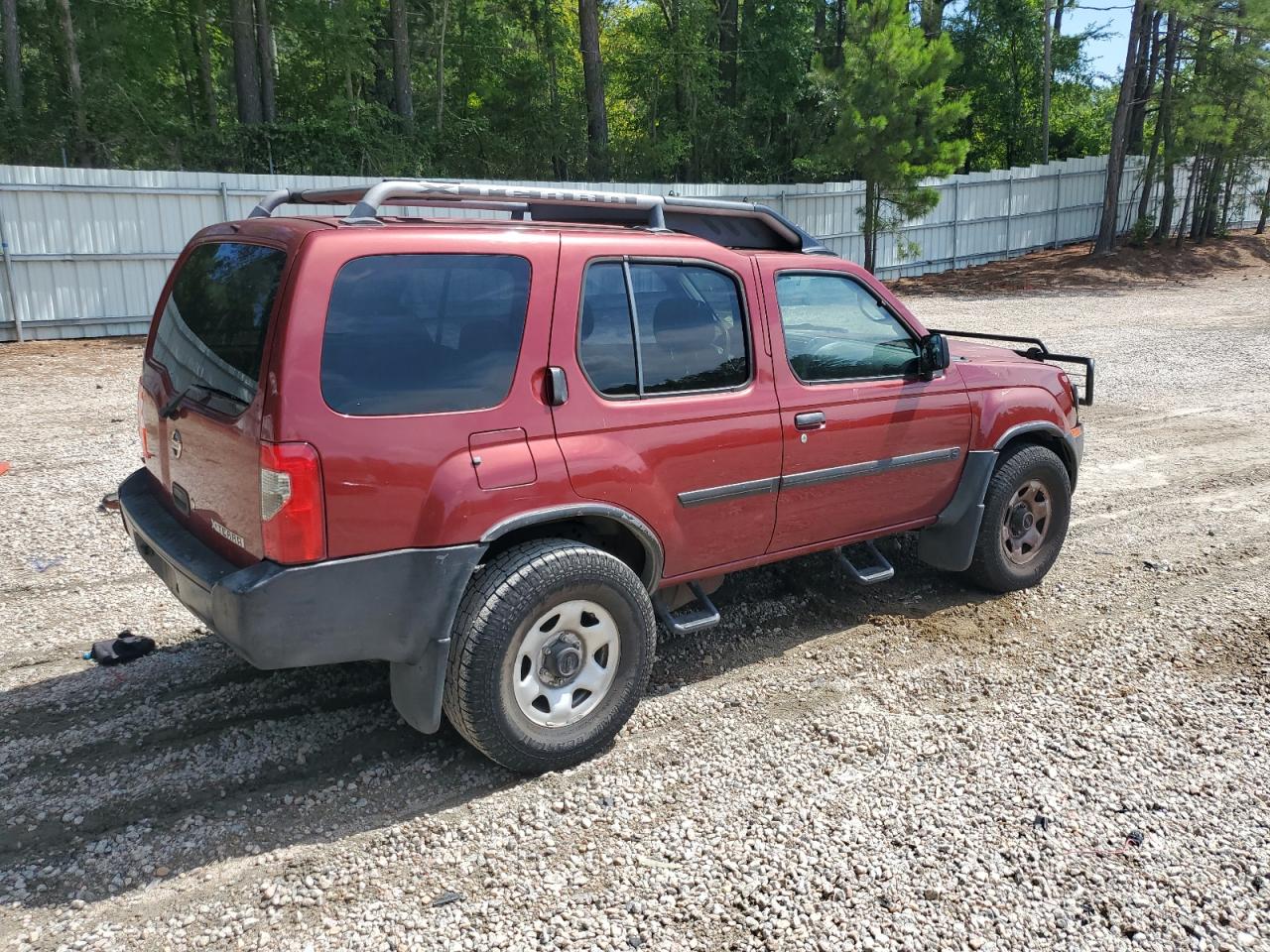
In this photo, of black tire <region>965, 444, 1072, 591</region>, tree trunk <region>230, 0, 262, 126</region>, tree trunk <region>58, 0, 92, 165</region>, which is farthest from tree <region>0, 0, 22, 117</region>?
black tire <region>965, 444, 1072, 591</region>

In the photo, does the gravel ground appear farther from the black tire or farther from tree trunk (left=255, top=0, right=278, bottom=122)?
tree trunk (left=255, top=0, right=278, bottom=122)

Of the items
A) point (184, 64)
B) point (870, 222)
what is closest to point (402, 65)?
point (184, 64)

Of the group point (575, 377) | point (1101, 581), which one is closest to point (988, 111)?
point (1101, 581)

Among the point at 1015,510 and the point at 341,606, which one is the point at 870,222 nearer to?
the point at 1015,510

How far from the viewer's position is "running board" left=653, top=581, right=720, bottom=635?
4.13 meters

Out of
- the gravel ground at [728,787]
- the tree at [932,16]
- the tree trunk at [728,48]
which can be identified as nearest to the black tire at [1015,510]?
the gravel ground at [728,787]

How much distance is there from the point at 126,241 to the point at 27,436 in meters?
7.36

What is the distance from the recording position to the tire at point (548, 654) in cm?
341

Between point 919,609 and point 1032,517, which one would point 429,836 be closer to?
point 919,609

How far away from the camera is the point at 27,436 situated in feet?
29.6

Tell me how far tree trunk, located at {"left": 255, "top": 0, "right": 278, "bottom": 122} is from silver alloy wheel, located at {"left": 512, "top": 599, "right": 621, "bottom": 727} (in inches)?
1008

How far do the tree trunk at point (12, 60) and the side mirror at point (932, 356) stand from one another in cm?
→ 2325

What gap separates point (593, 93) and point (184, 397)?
1009 inches

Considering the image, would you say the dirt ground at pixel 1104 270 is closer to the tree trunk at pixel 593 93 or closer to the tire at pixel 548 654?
the tree trunk at pixel 593 93
